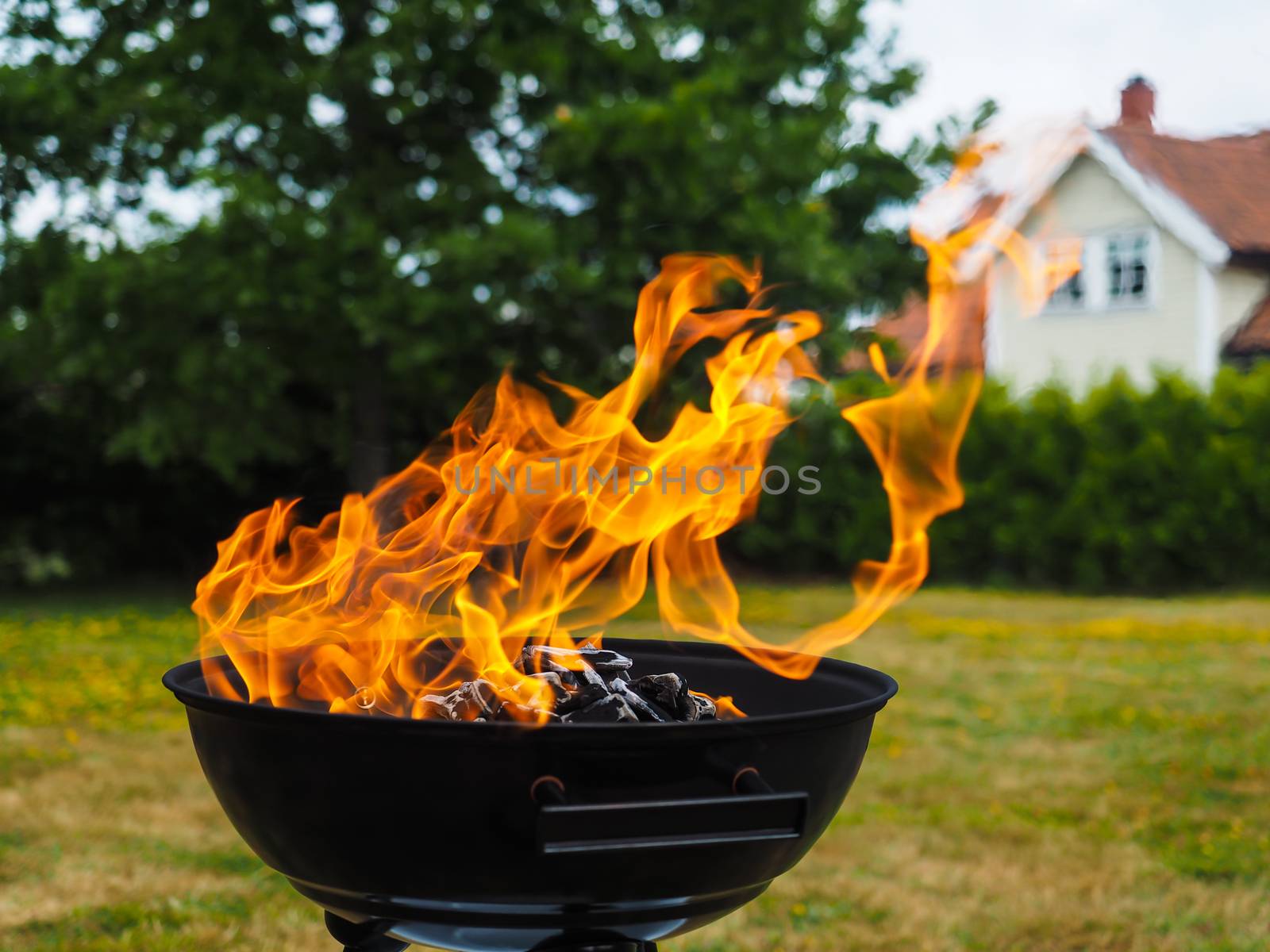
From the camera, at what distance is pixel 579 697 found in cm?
182

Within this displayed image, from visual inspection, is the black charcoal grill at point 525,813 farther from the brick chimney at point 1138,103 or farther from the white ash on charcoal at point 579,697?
the brick chimney at point 1138,103

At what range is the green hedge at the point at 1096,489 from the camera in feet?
33.9

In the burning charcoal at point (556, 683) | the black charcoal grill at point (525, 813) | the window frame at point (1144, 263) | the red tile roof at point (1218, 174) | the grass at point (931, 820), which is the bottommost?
the grass at point (931, 820)

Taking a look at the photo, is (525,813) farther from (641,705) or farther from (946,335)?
(946,335)

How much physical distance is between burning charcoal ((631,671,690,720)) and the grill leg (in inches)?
20.3

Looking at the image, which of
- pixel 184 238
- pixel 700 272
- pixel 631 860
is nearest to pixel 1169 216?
pixel 184 238

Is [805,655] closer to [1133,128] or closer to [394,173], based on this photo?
[394,173]

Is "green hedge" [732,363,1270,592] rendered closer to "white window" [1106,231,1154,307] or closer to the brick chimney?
"white window" [1106,231,1154,307]

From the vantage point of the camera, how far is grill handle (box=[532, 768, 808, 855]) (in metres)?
1.46

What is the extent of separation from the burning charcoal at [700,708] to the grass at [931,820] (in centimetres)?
131

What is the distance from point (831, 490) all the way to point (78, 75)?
24.1ft

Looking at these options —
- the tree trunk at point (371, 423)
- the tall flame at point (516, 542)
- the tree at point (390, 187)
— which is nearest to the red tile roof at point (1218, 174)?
the tree at point (390, 187)

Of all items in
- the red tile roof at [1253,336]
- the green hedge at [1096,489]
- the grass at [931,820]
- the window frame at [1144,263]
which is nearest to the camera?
the grass at [931,820]

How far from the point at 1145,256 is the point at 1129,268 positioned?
0.82 ft
